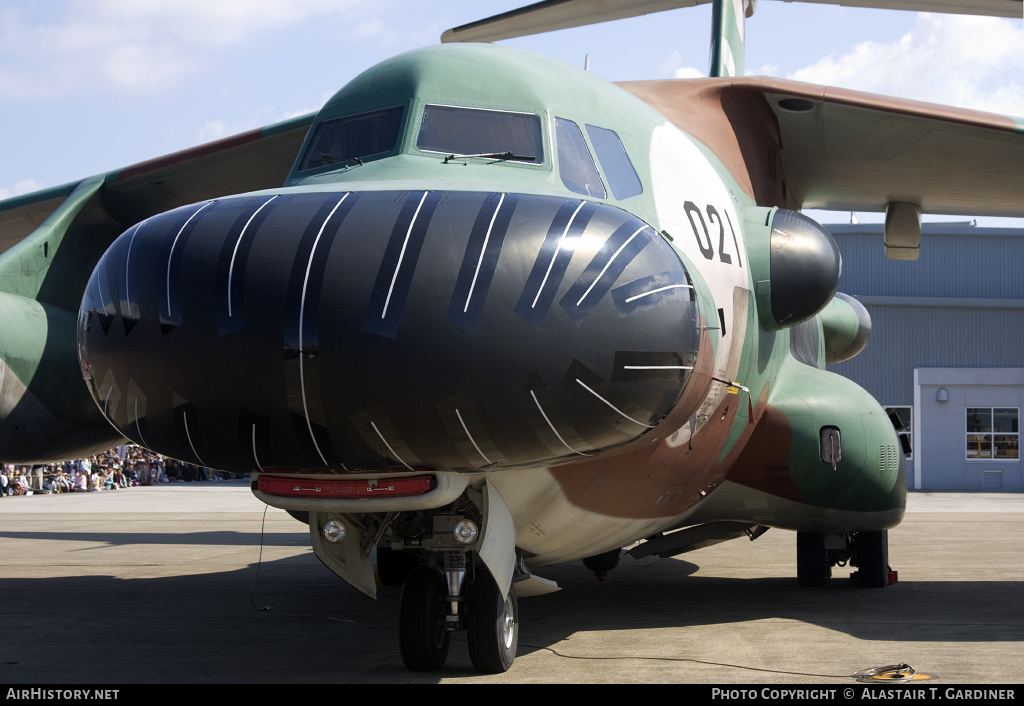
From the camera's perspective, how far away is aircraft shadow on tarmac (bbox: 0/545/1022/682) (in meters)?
6.88

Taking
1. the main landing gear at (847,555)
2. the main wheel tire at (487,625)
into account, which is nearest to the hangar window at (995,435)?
the main landing gear at (847,555)

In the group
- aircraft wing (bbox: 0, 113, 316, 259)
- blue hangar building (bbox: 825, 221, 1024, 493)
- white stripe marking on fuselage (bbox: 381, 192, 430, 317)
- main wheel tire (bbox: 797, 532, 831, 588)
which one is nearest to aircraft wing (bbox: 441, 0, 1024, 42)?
aircraft wing (bbox: 0, 113, 316, 259)

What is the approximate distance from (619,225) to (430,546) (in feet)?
7.12

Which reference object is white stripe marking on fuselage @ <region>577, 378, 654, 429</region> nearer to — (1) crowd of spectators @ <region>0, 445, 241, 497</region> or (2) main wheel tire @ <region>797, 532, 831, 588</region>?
(2) main wheel tire @ <region>797, 532, 831, 588</region>

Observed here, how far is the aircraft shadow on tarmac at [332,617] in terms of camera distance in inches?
271

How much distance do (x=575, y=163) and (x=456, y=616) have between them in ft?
8.98

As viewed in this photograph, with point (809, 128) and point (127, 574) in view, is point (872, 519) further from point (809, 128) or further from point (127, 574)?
point (127, 574)

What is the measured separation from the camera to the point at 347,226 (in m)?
4.70

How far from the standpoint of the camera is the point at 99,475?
35.5 metres

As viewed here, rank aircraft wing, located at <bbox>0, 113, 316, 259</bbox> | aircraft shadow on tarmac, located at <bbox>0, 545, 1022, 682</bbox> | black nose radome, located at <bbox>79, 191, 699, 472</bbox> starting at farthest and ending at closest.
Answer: aircraft wing, located at <bbox>0, 113, 316, 259</bbox> → aircraft shadow on tarmac, located at <bbox>0, 545, 1022, 682</bbox> → black nose radome, located at <bbox>79, 191, 699, 472</bbox>

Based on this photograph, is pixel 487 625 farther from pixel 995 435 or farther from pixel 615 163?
pixel 995 435

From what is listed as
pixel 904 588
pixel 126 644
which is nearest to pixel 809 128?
pixel 904 588

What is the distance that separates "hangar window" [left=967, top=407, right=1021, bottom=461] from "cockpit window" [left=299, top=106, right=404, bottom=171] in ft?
108

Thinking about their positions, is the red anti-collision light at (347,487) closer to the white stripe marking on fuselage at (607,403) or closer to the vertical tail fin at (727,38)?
the white stripe marking on fuselage at (607,403)
